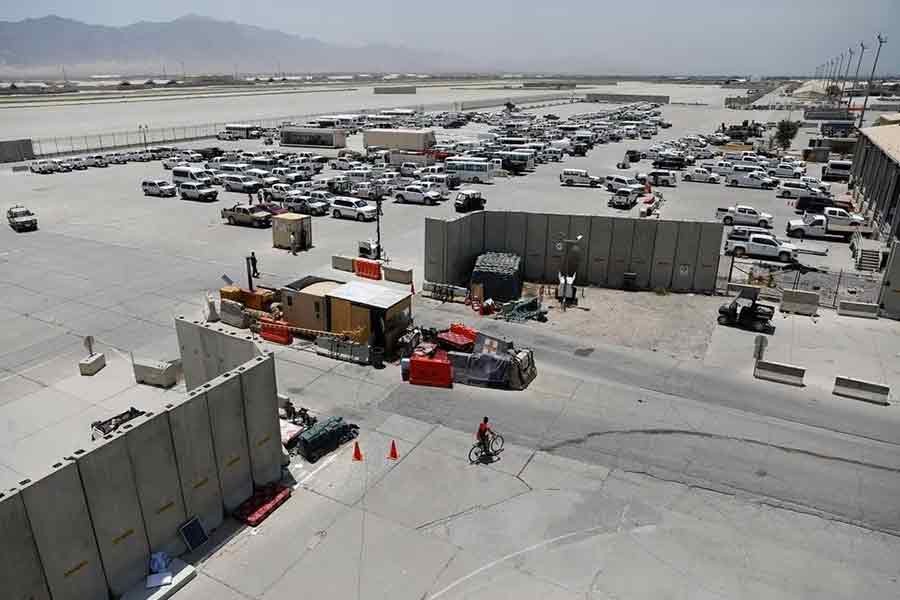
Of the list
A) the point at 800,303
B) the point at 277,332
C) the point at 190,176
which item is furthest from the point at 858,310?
Answer: the point at 190,176

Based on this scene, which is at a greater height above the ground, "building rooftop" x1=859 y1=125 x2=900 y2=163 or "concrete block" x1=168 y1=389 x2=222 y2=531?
"building rooftop" x1=859 y1=125 x2=900 y2=163

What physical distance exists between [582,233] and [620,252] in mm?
2057

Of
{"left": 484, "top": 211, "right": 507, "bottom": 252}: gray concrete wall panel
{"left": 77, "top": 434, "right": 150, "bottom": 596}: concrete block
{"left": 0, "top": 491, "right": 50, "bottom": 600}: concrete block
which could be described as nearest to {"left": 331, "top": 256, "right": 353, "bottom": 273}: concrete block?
{"left": 484, "top": 211, "right": 507, "bottom": 252}: gray concrete wall panel

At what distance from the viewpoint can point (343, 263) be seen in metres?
32.4

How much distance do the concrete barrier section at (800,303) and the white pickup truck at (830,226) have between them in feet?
55.3

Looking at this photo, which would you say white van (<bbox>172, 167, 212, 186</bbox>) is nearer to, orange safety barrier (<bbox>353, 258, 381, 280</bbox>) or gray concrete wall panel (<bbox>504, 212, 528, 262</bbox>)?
orange safety barrier (<bbox>353, 258, 381, 280</bbox>)

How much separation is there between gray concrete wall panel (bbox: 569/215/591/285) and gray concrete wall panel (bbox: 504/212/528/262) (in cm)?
229

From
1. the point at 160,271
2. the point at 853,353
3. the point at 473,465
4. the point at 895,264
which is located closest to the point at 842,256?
the point at 895,264

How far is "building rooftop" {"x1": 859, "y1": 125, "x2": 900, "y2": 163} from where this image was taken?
42594 mm

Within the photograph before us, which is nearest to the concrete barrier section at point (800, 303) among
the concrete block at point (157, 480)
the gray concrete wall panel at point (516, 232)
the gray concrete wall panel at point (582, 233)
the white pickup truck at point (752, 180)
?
the gray concrete wall panel at point (582, 233)

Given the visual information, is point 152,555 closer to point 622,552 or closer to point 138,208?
point 622,552

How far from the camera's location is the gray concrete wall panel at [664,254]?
29.3 m

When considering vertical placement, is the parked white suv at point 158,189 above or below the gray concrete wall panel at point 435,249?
below

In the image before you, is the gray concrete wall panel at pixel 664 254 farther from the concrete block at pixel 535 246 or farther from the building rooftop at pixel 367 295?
the building rooftop at pixel 367 295
